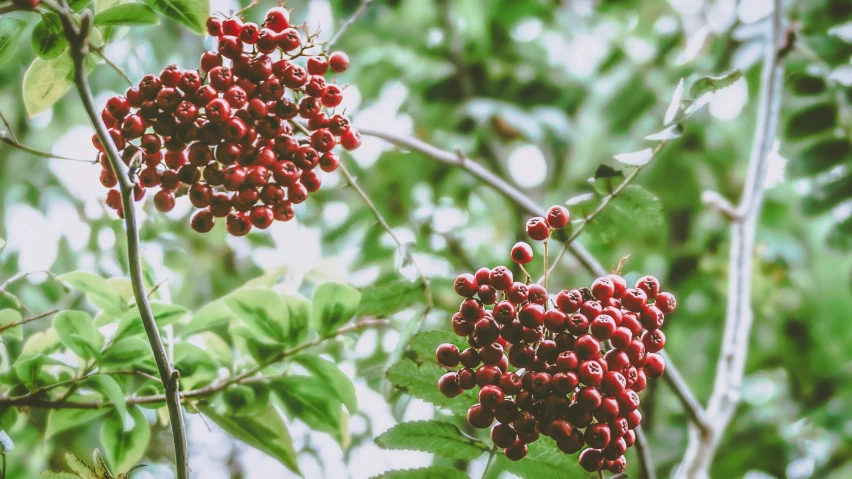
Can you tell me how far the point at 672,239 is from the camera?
127 inches

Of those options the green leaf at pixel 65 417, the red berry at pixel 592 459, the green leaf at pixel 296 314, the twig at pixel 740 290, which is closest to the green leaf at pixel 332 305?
the green leaf at pixel 296 314

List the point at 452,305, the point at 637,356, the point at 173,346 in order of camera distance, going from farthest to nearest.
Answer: the point at 452,305, the point at 173,346, the point at 637,356

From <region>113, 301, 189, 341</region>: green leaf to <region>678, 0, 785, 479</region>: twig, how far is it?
3.24 feet

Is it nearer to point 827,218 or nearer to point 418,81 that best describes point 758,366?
point 827,218

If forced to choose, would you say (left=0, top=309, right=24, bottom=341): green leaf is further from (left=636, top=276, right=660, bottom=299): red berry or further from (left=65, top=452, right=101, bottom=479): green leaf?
(left=636, top=276, right=660, bottom=299): red berry

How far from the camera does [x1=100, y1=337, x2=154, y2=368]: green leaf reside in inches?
43.6

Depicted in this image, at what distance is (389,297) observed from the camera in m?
1.36

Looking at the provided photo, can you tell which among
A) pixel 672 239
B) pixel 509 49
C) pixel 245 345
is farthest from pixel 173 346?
pixel 672 239

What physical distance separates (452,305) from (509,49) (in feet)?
3.54

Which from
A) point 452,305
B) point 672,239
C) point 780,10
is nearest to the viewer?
point 780,10

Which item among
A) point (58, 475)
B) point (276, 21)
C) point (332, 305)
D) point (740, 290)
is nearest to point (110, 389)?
point (58, 475)

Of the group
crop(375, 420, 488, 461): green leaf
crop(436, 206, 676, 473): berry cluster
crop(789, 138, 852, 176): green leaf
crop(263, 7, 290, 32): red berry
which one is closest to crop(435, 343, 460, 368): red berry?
crop(436, 206, 676, 473): berry cluster

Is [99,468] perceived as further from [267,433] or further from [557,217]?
[557,217]

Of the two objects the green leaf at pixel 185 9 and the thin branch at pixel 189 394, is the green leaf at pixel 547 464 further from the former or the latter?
the green leaf at pixel 185 9
